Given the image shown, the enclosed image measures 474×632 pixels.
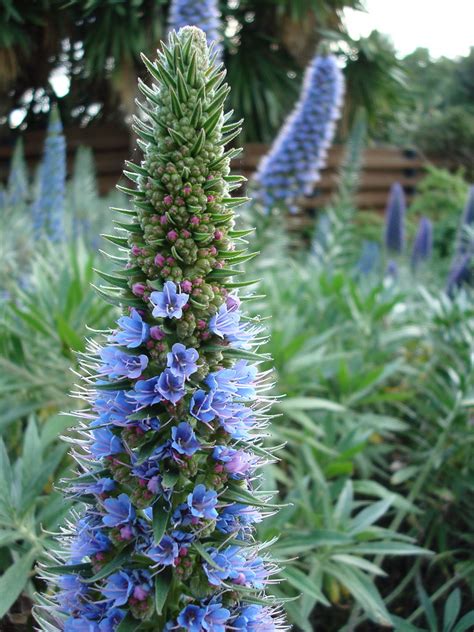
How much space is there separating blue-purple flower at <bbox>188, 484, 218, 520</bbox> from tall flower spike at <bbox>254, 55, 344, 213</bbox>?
3007 mm

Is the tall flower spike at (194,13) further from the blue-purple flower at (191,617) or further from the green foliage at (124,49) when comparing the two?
the blue-purple flower at (191,617)

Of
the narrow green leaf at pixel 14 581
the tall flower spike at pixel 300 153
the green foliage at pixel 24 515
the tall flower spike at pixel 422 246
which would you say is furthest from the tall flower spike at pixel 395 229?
the narrow green leaf at pixel 14 581

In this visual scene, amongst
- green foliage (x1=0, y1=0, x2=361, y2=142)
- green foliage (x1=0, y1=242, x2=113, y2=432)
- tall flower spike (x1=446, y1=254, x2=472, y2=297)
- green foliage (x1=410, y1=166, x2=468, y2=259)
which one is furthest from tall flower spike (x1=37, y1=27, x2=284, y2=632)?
green foliage (x1=410, y1=166, x2=468, y2=259)

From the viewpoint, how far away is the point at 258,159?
28.8 ft

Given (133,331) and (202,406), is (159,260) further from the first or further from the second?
(202,406)

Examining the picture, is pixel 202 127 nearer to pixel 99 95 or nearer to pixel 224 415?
pixel 224 415

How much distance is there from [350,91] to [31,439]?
740 cm

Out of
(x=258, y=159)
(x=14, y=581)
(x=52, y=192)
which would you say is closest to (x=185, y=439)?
(x=14, y=581)

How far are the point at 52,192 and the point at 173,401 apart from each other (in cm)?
326

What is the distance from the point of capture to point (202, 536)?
1145 mm

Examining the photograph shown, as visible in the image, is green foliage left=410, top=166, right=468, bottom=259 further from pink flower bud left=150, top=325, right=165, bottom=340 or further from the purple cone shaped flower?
pink flower bud left=150, top=325, right=165, bottom=340

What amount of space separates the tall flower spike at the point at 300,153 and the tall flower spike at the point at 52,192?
1215mm

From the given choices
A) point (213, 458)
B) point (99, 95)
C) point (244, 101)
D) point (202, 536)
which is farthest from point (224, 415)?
point (244, 101)

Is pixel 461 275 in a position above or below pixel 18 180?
below
